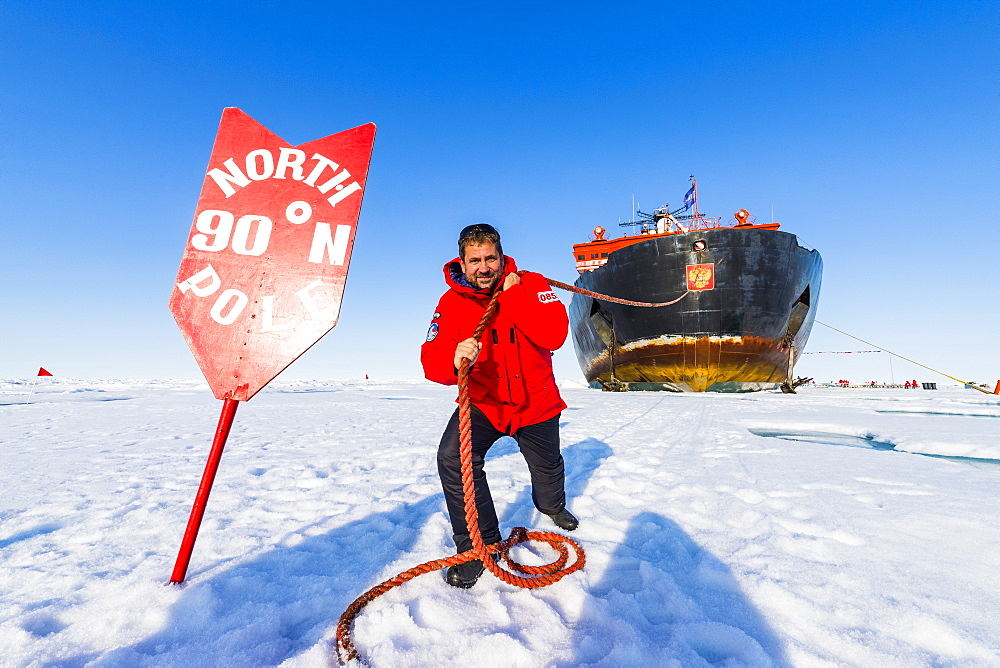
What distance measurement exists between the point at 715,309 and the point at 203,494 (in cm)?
1320

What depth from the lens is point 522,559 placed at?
185cm

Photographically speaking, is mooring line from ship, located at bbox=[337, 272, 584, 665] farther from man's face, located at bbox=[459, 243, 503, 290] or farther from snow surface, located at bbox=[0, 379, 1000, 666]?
man's face, located at bbox=[459, 243, 503, 290]

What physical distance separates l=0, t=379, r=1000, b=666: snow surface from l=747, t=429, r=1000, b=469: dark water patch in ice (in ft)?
0.48

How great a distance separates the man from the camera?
1974mm

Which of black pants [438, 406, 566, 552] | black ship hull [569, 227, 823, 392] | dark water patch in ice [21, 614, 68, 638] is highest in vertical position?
black ship hull [569, 227, 823, 392]

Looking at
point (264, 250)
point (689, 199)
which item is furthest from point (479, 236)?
point (689, 199)

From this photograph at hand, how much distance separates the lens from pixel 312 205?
167 centimetres

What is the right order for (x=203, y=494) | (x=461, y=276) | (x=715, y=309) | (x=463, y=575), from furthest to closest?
(x=715, y=309), (x=461, y=276), (x=463, y=575), (x=203, y=494)

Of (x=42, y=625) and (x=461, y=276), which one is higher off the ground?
(x=461, y=276)

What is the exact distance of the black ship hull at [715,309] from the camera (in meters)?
12.0

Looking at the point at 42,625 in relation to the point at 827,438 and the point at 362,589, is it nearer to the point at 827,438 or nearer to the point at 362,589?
the point at 362,589

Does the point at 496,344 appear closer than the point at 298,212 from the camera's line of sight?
No

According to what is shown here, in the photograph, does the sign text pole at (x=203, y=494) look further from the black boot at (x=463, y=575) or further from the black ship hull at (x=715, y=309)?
the black ship hull at (x=715, y=309)

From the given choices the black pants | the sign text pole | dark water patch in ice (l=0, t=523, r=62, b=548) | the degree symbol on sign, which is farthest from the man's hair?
dark water patch in ice (l=0, t=523, r=62, b=548)
